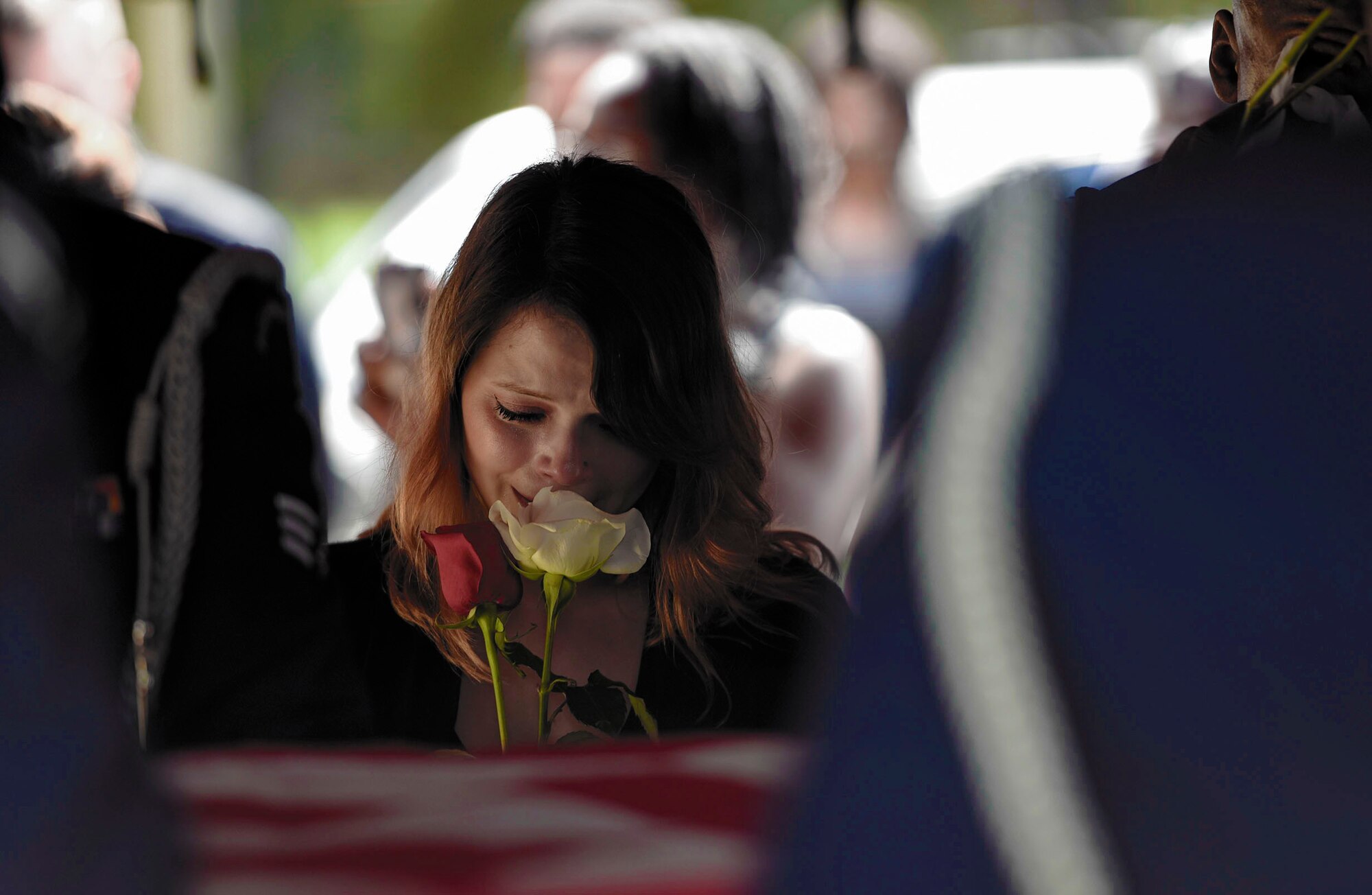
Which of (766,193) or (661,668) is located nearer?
(661,668)

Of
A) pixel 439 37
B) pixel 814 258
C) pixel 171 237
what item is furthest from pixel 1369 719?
pixel 439 37

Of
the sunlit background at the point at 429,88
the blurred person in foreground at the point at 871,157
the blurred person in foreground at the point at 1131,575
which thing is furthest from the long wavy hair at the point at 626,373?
the sunlit background at the point at 429,88

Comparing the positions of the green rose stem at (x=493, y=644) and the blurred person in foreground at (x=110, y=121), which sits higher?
the blurred person in foreground at (x=110, y=121)

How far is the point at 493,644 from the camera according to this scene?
920mm

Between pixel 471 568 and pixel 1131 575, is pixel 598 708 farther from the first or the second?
pixel 1131 575

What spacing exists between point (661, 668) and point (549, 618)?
0.42 ft

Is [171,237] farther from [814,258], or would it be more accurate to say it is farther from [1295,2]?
[814,258]

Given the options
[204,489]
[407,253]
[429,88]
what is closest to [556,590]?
[204,489]

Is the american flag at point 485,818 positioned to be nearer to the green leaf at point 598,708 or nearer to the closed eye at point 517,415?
the green leaf at point 598,708

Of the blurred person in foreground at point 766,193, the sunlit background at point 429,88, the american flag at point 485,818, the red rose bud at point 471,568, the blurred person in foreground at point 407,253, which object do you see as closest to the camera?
the american flag at point 485,818

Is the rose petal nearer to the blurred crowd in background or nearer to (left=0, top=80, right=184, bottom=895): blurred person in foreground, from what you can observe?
the blurred crowd in background

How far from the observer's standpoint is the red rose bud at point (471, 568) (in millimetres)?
883

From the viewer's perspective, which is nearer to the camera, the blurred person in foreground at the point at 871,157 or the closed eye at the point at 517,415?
the closed eye at the point at 517,415

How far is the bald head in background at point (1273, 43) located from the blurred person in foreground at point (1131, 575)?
0.22 metres
